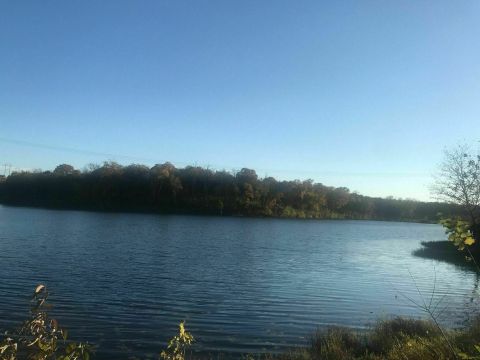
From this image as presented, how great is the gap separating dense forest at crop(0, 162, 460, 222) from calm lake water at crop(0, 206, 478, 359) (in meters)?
93.7

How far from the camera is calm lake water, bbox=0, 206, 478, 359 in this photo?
16234 mm

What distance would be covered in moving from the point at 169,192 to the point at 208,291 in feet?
379

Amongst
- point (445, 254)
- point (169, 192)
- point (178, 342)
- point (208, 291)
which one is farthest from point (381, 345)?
point (169, 192)

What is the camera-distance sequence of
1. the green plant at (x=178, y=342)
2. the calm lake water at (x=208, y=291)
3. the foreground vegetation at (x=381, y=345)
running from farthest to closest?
the calm lake water at (x=208, y=291), the foreground vegetation at (x=381, y=345), the green plant at (x=178, y=342)

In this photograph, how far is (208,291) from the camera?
2402 cm

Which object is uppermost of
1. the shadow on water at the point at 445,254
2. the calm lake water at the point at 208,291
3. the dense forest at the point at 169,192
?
the dense forest at the point at 169,192

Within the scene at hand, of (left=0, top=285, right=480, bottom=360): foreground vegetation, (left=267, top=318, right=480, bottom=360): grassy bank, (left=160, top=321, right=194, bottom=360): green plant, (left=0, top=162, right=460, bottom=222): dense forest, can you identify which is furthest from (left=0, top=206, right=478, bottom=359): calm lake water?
(left=0, top=162, right=460, bottom=222): dense forest

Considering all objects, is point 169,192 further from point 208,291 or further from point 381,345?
point 381,345

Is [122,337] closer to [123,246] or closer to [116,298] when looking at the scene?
[116,298]

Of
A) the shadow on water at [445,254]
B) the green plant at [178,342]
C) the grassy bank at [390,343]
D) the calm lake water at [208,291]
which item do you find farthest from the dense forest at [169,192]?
the green plant at [178,342]

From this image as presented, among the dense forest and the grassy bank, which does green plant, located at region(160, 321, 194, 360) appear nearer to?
the grassy bank

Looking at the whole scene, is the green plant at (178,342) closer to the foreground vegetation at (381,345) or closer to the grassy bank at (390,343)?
the foreground vegetation at (381,345)

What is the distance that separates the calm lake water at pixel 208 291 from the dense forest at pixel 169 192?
9373cm

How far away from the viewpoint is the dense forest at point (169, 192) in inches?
5418
